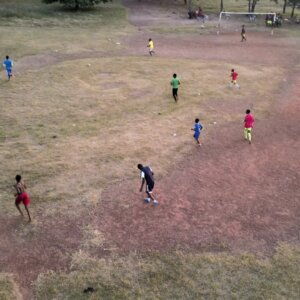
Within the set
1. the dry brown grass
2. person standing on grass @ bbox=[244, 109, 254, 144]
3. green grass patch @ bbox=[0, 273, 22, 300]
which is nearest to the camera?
green grass patch @ bbox=[0, 273, 22, 300]

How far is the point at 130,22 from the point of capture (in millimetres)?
43125

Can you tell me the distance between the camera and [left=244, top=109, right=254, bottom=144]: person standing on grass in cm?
1820

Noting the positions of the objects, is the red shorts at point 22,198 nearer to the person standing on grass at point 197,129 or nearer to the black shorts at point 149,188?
the black shorts at point 149,188

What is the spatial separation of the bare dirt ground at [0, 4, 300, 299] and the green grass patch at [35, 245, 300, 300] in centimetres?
44

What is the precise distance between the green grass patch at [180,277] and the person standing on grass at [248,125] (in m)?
7.47

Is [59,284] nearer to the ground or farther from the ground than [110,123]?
nearer to the ground

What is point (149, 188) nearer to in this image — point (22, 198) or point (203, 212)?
point (203, 212)

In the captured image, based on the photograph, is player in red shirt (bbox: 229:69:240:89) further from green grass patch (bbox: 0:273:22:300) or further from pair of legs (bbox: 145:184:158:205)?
green grass patch (bbox: 0:273:22:300)

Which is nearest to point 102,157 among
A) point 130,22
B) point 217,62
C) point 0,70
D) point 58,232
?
point 58,232

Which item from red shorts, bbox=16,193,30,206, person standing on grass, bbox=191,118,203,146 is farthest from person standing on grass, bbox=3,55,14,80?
red shorts, bbox=16,193,30,206

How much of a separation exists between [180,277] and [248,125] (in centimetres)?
933

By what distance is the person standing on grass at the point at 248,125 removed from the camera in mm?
18203

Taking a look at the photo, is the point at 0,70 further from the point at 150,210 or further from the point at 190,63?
the point at 150,210

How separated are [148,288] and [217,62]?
22830mm
